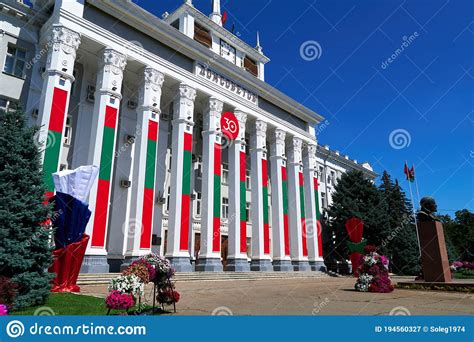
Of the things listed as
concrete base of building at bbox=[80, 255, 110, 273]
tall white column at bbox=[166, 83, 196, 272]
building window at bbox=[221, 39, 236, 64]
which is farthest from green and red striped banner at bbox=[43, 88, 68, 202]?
building window at bbox=[221, 39, 236, 64]

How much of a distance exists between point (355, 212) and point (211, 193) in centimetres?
1802

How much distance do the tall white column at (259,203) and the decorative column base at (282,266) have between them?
1.67m

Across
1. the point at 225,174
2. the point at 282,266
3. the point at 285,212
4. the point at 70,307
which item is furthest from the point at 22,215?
the point at 285,212

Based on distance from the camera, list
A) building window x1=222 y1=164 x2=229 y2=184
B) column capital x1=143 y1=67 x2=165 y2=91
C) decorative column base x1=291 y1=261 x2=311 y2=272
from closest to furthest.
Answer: column capital x1=143 y1=67 x2=165 y2=91 < building window x1=222 y1=164 x2=229 y2=184 < decorative column base x1=291 y1=261 x2=311 y2=272

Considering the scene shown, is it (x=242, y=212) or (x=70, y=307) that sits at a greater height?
(x=242, y=212)

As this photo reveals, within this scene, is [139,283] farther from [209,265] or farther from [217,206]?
[217,206]

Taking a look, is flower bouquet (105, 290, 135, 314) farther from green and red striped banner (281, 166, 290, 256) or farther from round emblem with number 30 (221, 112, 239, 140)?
green and red striped banner (281, 166, 290, 256)

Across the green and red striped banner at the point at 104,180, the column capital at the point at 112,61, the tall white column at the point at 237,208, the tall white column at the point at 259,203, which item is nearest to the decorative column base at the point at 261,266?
the tall white column at the point at 259,203

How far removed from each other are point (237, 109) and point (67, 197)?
17624 mm

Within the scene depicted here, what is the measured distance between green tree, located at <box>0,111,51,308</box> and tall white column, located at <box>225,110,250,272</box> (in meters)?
16.6

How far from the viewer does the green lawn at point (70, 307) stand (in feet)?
24.7

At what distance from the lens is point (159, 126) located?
24.5m

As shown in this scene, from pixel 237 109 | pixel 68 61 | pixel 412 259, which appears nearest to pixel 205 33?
pixel 237 109

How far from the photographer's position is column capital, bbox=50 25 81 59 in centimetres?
1711
